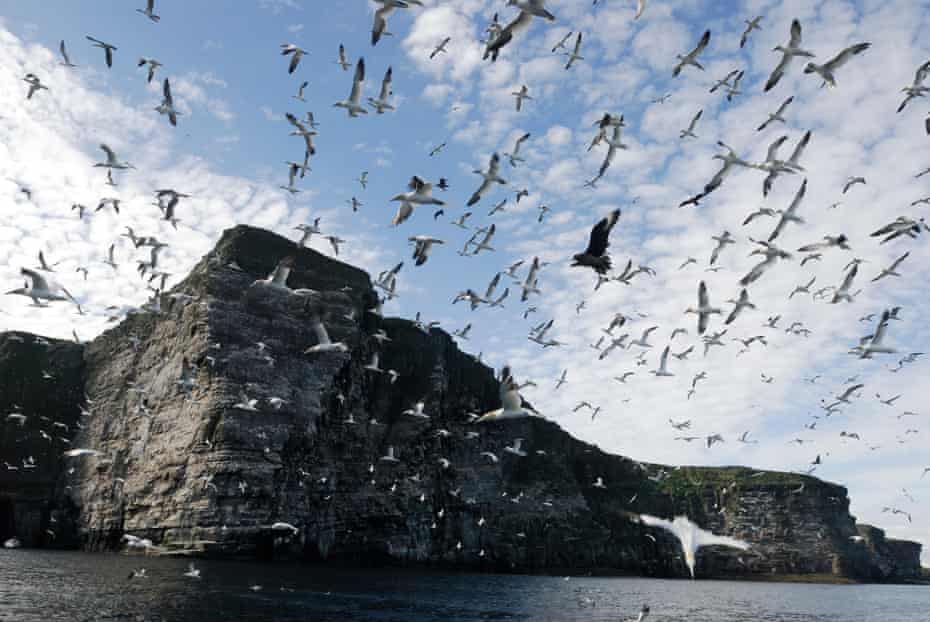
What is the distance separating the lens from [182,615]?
24375 millimetres

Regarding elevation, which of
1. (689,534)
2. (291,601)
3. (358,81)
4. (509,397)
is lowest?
(291,601)

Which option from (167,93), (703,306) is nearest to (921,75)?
(703,306)

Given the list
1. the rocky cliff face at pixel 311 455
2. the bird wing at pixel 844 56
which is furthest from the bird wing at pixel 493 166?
the rocky cliff face at pixel 311 455

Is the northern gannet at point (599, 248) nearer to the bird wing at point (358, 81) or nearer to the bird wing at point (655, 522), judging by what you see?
the bird wing at point (358, 81)

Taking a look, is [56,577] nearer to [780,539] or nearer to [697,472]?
[780,539]

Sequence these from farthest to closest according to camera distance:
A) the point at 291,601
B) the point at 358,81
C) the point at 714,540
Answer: the point at 714,540 < the point at 291,601 < the point at 358,81

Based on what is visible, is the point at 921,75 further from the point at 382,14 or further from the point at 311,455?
the point at 311,455

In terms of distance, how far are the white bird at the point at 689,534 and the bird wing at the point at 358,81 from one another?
362ft

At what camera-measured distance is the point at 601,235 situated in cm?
1619

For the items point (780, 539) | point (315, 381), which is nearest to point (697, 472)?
point (780, 539)

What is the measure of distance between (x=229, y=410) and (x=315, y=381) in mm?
10958

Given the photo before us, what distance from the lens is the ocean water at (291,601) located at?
25438 millimetres

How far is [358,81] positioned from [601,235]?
1052 centimetres

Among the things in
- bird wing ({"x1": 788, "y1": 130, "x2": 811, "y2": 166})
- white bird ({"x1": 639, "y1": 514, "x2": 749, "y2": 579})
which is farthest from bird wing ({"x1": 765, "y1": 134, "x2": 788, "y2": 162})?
white bird ({"x1": 639, "y1": 514, "x2": 749, "y2": 579})
